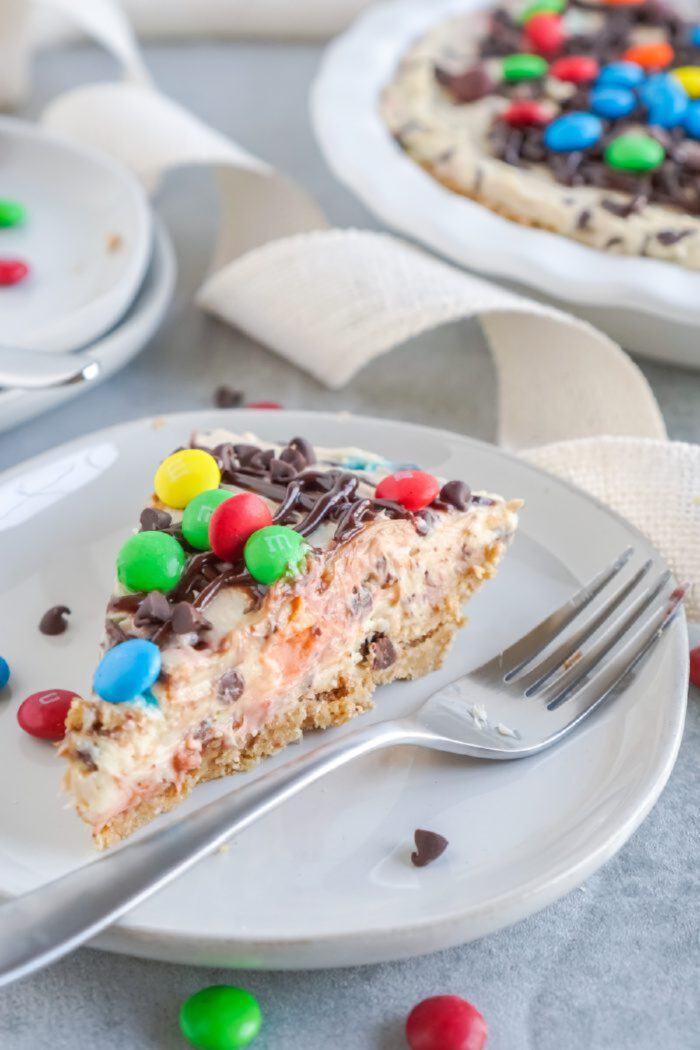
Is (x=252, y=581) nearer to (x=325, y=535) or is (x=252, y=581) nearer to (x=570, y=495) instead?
(x=325, y=535)

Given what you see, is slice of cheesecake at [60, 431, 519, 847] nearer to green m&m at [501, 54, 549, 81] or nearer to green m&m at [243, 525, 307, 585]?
green m&m at [243, 525, 307, 585]

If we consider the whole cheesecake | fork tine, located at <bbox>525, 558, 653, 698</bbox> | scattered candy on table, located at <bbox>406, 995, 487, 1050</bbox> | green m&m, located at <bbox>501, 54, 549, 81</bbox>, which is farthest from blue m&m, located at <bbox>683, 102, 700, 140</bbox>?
scattered candy on table, located at <bbox>406, 995, 487, 1050</bbox>

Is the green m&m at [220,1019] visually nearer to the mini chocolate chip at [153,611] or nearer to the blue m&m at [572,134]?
the mini chocolate chip at [153,611]

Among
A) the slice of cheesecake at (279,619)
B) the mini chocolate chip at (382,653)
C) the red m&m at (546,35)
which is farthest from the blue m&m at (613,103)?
the mini chocolate chip at (382,653)

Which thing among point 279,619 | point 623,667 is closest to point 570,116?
point 623,667

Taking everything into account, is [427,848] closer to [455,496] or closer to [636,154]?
[455,496]

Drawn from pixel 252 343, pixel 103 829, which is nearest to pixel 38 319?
pixel 252 343
